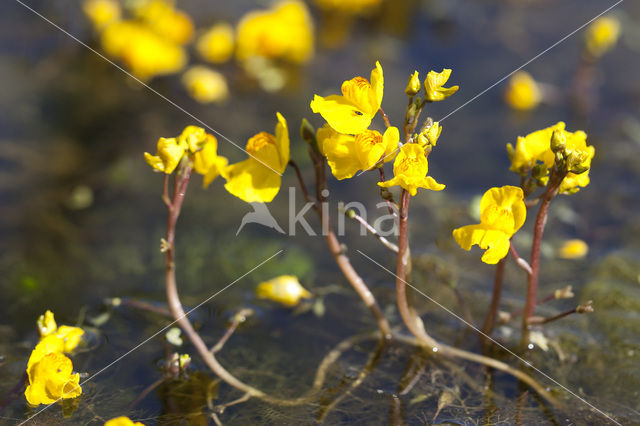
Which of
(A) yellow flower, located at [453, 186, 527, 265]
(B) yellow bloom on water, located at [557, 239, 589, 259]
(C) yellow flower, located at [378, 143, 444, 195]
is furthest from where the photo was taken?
(B) yellow bloom on water, located at [557, 239, 589, 259]

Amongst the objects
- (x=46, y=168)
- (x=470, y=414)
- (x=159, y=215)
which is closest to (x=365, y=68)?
(x=159, y=215)

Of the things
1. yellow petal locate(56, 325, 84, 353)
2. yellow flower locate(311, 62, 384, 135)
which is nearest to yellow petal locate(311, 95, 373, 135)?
yellow flower locate(311, 62, 384, 135)

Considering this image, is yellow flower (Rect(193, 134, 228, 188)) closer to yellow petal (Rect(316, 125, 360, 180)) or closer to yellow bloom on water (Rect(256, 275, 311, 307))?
yellow petal (Rect(316, 125, 360, 180))

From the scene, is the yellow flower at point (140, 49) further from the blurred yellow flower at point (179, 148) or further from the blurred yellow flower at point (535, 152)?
the blurred yellow flower at point (535, 152)

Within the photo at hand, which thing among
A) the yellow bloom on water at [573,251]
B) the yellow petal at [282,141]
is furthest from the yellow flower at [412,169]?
the yellow bloom on water at [573,251]

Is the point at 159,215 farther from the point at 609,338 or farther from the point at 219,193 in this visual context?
the point at 609,338

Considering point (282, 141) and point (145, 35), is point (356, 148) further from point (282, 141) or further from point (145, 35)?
point (145, 35)
